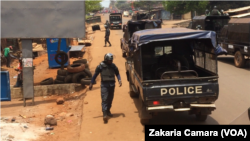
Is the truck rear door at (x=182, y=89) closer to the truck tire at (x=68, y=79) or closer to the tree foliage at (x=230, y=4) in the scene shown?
the truck tire at (x=68, y=79)

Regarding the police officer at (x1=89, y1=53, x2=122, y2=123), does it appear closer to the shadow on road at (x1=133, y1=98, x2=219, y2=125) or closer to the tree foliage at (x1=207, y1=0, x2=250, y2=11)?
the shadow on road at (x1=133, y1=98, x2=219, y2=125)

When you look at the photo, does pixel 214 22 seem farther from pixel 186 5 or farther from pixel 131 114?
pixel 186 5

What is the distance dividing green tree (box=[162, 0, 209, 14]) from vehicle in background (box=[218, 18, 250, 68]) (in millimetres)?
23195

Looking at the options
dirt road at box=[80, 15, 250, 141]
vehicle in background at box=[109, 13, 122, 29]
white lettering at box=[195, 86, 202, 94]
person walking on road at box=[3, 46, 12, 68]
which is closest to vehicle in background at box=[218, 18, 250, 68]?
dirt road at box=[80, 15, 250, 141]

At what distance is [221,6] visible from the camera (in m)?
39.8

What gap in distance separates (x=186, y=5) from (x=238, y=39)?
83.9 feet

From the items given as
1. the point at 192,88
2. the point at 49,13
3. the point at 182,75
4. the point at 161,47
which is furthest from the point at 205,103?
the point at 49,13

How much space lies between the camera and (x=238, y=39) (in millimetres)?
14508

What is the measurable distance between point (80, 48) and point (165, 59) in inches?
510

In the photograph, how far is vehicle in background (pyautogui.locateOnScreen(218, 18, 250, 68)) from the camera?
13625mm

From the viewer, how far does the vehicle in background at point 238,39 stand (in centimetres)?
1362

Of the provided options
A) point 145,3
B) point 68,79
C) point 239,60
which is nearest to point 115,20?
point 239,60

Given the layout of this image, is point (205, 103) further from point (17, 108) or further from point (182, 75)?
point (17, 108)

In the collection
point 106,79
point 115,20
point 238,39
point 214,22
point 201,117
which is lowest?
point 201,117
